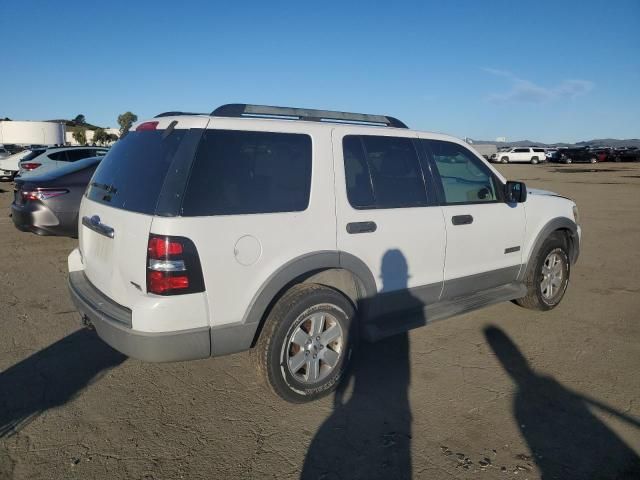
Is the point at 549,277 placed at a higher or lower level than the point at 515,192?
lower

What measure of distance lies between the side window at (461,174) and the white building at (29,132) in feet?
242

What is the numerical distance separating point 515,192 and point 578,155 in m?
51.2

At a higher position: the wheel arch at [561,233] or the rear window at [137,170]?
the rear window at [137,170]

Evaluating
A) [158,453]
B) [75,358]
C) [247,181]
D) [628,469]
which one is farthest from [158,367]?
[628,469]

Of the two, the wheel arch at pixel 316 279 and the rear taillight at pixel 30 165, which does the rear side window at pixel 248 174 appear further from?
the rear taillight at pixel 30 165

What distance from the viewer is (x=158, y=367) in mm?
3693

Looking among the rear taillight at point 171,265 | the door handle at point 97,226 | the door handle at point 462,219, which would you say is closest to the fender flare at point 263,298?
the rear taillight at point 171,265

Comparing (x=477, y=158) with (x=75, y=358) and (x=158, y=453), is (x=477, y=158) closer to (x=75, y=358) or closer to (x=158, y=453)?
(x=158, y=453)

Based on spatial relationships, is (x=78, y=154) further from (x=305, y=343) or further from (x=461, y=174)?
(x=305, y=343)

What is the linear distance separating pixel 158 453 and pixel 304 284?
1.33 meters

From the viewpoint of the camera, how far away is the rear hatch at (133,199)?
2695 mm

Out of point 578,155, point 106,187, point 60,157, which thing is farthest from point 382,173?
Answer: point 578,155

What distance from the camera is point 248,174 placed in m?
2.93

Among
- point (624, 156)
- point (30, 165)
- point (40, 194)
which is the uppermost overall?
point (624, 156)
